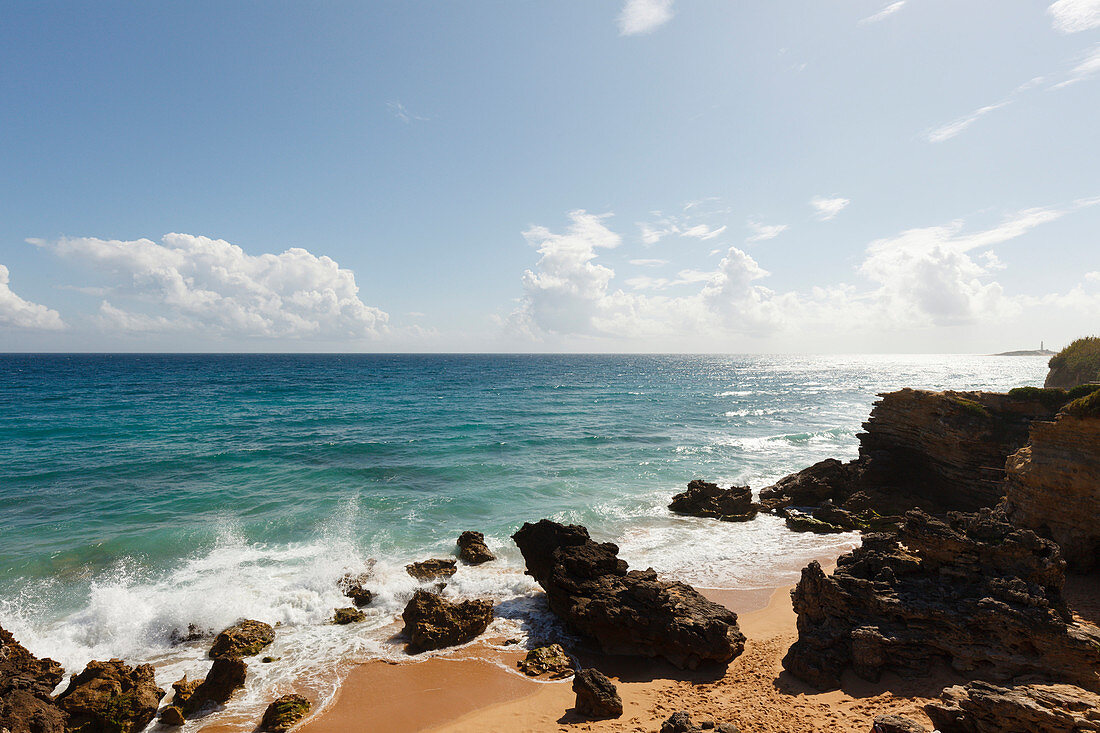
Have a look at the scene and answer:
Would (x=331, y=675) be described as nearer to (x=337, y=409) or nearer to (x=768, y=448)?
(x=768, y=448)

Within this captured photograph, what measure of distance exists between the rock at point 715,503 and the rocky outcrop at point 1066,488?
947cm

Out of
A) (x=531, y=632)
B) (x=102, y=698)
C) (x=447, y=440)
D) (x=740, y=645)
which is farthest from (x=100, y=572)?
(x=447, y=440)

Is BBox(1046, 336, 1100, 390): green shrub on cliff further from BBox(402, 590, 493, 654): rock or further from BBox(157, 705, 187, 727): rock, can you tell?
BBox(157, 705, 187, 727): rock

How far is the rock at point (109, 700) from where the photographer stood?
336 inches

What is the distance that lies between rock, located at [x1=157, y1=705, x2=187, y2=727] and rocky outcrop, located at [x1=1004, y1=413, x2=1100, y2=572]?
2114 cm

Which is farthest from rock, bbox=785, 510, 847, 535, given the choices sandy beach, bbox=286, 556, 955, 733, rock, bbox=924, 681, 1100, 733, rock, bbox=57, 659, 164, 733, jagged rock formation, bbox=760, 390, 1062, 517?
rock, bbox=57, 659, 164, 733

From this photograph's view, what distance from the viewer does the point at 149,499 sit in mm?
21188

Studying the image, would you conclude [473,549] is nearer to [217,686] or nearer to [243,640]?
[243,640]

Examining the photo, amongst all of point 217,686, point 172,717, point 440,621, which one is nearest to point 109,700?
point 172,717

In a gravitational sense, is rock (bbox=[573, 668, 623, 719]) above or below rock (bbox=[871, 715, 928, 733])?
below

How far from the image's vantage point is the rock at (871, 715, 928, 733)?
6.93 metres

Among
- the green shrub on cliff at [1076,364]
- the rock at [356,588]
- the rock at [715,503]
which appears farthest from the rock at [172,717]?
the green shrub on cliff at [1076,364]

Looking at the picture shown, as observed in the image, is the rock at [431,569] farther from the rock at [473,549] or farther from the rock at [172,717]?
the rock at [172,717]

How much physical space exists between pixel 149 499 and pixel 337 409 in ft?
101
